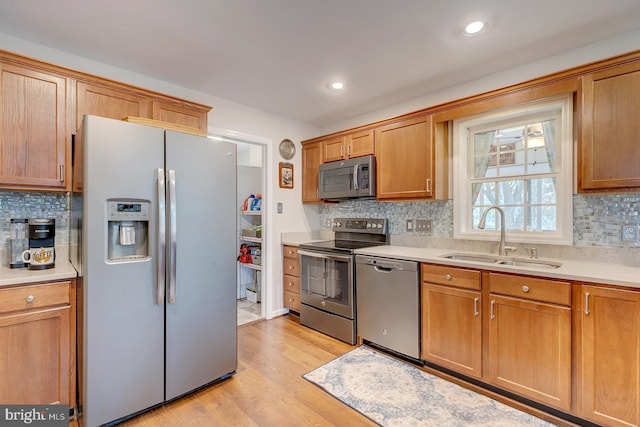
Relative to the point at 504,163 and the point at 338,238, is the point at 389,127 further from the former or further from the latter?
the point at 338,238

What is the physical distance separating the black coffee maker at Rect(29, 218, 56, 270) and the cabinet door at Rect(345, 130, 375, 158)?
103 inches

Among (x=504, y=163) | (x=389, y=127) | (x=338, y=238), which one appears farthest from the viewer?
(x=338, y=238)

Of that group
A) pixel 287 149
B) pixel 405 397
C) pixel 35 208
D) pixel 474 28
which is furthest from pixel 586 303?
pixel 35 208

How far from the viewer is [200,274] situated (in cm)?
206

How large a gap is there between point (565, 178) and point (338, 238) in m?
2.33

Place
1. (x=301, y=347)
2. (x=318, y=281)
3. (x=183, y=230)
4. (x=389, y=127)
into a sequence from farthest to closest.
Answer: (x=318, y=281)
(x=389, y=127)
(x=301, y=347)
(x=183, y=230)

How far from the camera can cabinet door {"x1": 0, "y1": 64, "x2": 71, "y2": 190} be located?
1804 millimetres

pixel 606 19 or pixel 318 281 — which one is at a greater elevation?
pixel 606 19

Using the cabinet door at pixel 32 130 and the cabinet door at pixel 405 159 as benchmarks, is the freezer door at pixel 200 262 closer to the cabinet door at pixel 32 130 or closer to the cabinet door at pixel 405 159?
the cabinet door at pixel 32 130

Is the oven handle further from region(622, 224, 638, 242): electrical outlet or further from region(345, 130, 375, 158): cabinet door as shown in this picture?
region(622, 224, 638, 242): electrical outlet

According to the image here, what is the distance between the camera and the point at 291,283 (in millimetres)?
3521

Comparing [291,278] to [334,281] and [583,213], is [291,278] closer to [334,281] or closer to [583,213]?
[334,281]

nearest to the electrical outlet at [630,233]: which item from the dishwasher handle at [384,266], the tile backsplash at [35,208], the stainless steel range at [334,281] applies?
the dishwasher handle at [384,266]

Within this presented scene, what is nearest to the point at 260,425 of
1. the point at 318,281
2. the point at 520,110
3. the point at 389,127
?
the point at 318,281
